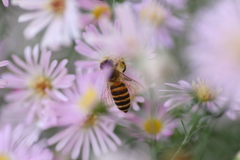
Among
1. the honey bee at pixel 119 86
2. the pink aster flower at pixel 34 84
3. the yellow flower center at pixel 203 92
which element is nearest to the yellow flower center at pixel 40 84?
the pink aster flower at pixel 34 84

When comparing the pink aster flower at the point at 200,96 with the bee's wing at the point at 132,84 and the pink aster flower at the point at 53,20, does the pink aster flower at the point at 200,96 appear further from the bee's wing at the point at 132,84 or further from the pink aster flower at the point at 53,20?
the pink aster flower at the point at 53,20

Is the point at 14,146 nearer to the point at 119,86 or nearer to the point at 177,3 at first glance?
the point at 119,86

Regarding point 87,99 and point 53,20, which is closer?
point 87,99

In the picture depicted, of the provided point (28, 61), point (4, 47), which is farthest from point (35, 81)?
point (4, 47)

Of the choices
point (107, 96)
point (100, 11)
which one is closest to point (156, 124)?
point (107, 96)

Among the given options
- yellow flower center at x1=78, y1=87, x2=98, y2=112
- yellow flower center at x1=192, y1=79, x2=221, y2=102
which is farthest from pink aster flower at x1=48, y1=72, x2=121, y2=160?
yellow flower center at x1=192, y1=79, x2=221, y2=102

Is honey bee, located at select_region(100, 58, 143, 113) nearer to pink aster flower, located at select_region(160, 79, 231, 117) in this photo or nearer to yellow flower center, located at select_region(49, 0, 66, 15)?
pink aster flower, located at select_region(160, 79, 231, 117)
